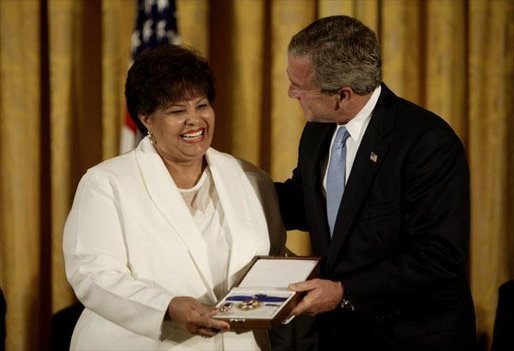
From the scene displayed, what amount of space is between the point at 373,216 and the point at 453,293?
36cm

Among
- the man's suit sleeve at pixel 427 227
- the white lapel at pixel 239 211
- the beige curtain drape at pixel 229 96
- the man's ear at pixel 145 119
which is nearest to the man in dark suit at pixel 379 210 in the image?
the man's suit sleeve at pixel 427 227

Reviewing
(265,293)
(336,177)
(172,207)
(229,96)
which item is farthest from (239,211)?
(229,96)

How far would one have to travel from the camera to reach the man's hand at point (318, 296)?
260 cm

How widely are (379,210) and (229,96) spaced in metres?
1.73

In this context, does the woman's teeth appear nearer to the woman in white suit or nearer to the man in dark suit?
the woman in white suit

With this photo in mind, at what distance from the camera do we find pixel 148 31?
4129mm

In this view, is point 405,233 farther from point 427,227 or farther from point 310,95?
point 310,95

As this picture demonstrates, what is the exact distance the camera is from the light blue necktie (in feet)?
9.36

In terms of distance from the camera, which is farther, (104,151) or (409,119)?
(104,151)

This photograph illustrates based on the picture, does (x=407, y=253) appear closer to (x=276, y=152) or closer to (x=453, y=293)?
(x=453, y=293)

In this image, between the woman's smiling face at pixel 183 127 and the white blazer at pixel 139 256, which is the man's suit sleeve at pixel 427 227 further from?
the woman's smiling face at pixel 183 127

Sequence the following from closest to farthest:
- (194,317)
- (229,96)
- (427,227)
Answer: (194,317) < (427,227) < (229,96)

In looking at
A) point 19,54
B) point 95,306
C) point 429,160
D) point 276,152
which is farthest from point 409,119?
point 19,54

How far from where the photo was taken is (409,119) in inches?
109
